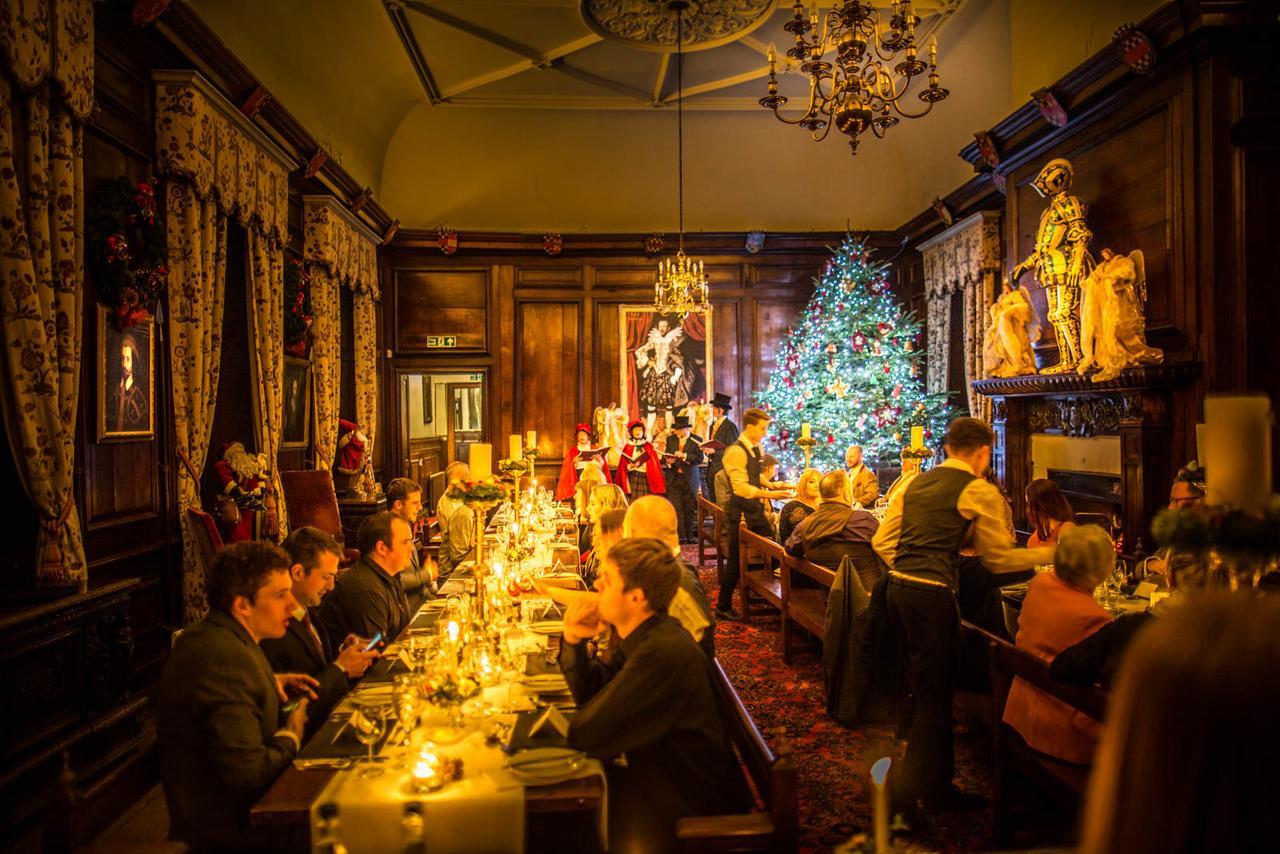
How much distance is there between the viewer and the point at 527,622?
361cm

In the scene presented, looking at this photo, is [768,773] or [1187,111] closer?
[768,773]

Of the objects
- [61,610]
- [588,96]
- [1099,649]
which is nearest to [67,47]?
[61,610]

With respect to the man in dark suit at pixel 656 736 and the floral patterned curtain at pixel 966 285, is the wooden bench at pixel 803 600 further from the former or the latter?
the floral patterned curtain at pixel 966 285

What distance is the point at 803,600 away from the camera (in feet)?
19.6

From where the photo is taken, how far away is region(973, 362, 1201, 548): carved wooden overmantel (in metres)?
5.93

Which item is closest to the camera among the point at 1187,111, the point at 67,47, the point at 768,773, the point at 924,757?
the point at 768,773

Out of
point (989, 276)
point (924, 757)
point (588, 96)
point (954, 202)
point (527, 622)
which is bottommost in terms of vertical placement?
point (924, 757)

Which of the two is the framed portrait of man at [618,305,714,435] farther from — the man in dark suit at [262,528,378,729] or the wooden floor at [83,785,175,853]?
the wooden floor at [83,785,175,853]

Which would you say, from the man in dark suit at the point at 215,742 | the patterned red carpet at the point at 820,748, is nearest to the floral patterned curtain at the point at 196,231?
the man in dark suit at the point at 215,742

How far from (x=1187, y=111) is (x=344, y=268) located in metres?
8.80

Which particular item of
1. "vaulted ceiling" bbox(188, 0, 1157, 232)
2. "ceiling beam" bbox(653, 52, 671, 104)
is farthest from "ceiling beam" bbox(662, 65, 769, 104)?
"ceiling beam" bbox(653, 52, 671, 104)

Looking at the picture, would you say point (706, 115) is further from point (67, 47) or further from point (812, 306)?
point (67, 47)

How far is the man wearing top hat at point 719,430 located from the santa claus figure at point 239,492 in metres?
5.40

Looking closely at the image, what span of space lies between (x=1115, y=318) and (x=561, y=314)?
26.7ft
